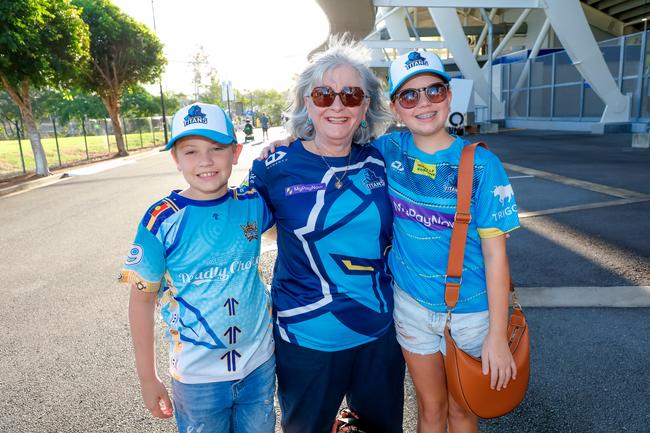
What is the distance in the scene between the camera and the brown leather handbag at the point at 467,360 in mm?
1843

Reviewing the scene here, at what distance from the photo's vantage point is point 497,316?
1.87 meters

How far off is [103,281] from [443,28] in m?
27.0

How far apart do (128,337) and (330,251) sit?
2756mm

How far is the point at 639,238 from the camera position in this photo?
5852 millimetres

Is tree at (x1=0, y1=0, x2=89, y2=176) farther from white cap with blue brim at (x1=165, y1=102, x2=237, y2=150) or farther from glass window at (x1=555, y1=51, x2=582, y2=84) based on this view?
glass window at (x1=555, y1=51, x2=582, y2=84)

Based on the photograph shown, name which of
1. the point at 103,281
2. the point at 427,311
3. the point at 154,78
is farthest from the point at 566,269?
the point at 154,78

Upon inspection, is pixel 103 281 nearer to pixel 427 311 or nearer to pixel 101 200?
pixel 427 311

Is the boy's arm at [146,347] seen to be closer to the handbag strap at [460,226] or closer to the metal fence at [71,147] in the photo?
the handbag strap at [460,226]

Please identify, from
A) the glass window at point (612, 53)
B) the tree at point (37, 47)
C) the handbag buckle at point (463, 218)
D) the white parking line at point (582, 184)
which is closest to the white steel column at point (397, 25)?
the glass window at point (612, 53)

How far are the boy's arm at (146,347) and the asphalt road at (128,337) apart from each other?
3.54 ft

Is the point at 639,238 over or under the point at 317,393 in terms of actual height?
under

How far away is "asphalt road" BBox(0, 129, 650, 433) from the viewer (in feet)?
9.08

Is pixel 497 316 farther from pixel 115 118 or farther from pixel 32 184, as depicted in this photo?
pixel 115 118

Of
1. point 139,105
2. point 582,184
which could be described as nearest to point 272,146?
point 582,184
